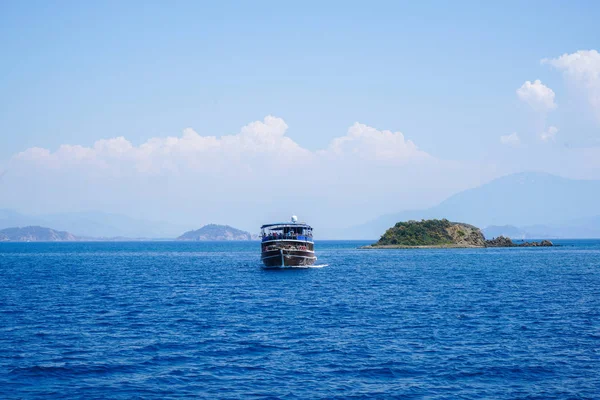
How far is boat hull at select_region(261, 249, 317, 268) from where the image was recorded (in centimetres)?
9500

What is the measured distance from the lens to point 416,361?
30.2 meters

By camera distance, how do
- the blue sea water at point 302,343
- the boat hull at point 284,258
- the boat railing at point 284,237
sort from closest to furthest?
the blue sea water at point 302,343
the boat hull at point 284,258
the boat railing at point 284,237

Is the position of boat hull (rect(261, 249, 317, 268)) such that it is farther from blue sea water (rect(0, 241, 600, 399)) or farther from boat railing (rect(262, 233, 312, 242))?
blue sea water (rect(0, 241, 600, 399))

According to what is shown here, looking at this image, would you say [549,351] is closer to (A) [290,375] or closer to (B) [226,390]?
(A) [290,375]

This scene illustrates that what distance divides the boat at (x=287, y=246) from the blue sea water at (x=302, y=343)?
30.8 metres

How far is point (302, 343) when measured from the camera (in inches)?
1362

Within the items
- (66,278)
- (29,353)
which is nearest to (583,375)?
(29,353)

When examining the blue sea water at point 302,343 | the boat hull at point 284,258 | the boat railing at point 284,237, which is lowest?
the blue sea water at point 302,343

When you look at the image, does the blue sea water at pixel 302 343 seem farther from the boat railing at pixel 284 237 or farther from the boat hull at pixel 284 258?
the boat railing at pixel 284 237

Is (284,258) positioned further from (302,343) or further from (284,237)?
(302,343)

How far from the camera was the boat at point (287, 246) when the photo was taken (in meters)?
95.1

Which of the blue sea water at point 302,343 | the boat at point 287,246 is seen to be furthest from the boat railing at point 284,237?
the blue sea water at point 302,343

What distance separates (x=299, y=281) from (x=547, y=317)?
123 feet

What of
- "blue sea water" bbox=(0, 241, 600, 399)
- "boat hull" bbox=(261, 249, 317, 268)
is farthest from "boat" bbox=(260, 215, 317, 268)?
"blue sea water" bbox=(0, 241, 600, 399)
